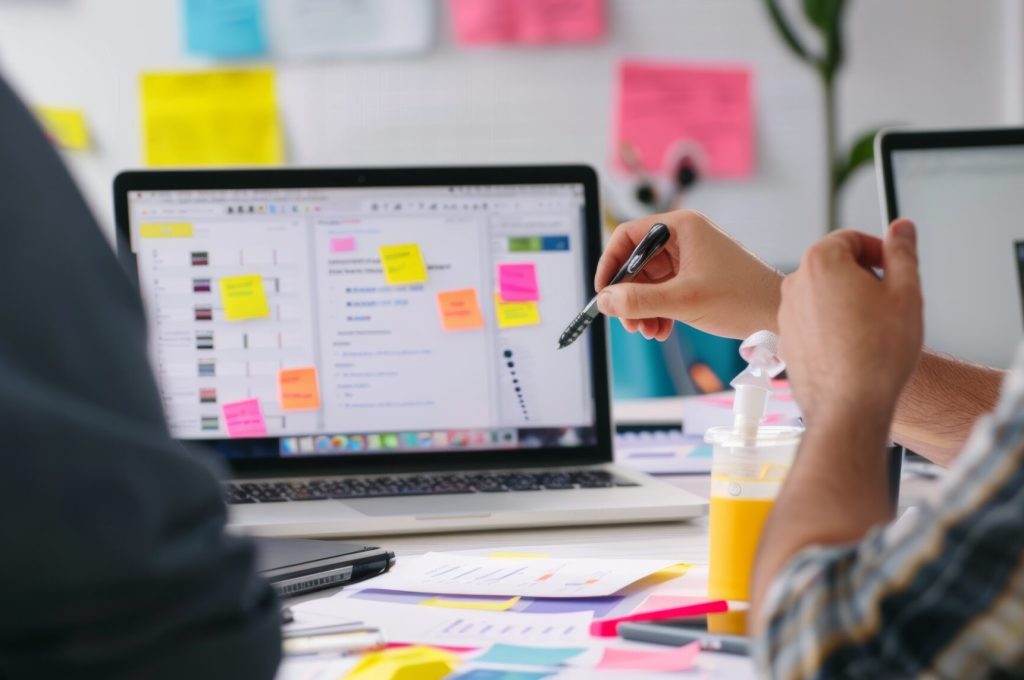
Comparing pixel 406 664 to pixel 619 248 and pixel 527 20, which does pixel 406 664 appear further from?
pixel 527 20

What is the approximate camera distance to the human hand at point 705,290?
38.1 inches

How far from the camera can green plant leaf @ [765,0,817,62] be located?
2.08m

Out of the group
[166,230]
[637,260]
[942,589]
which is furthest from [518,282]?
[942,589]

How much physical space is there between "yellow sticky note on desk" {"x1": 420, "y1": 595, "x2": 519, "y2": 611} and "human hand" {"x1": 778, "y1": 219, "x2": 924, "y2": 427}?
0.27 metres

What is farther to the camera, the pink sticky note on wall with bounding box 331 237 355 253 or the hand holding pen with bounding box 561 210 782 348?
the pink sticky note on wall with bounding box 331 237 355 253

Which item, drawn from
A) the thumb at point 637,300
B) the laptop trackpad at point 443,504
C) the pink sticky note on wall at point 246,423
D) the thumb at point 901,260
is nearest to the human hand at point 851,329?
the thumb at point 901,260

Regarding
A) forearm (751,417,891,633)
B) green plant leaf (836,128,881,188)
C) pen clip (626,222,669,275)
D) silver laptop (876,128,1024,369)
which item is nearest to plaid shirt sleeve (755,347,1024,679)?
forearm (751,417,891,633)

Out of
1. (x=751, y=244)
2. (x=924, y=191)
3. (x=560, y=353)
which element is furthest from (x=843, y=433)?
(x=751, y=244)

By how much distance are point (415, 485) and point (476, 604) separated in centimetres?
40

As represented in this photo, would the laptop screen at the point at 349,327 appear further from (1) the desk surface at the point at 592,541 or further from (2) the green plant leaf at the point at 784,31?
(2) the green plant leaf at the point at 784,31

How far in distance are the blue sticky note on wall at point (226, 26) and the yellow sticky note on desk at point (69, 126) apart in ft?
0.90

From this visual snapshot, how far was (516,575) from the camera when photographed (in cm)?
84

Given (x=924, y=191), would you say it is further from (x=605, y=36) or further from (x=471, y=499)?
(x=605, y=36)

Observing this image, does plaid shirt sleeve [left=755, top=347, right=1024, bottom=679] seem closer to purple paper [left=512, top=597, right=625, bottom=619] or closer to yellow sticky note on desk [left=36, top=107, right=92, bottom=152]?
purple paper [left=512, top=597, right=625, bottom=619]
